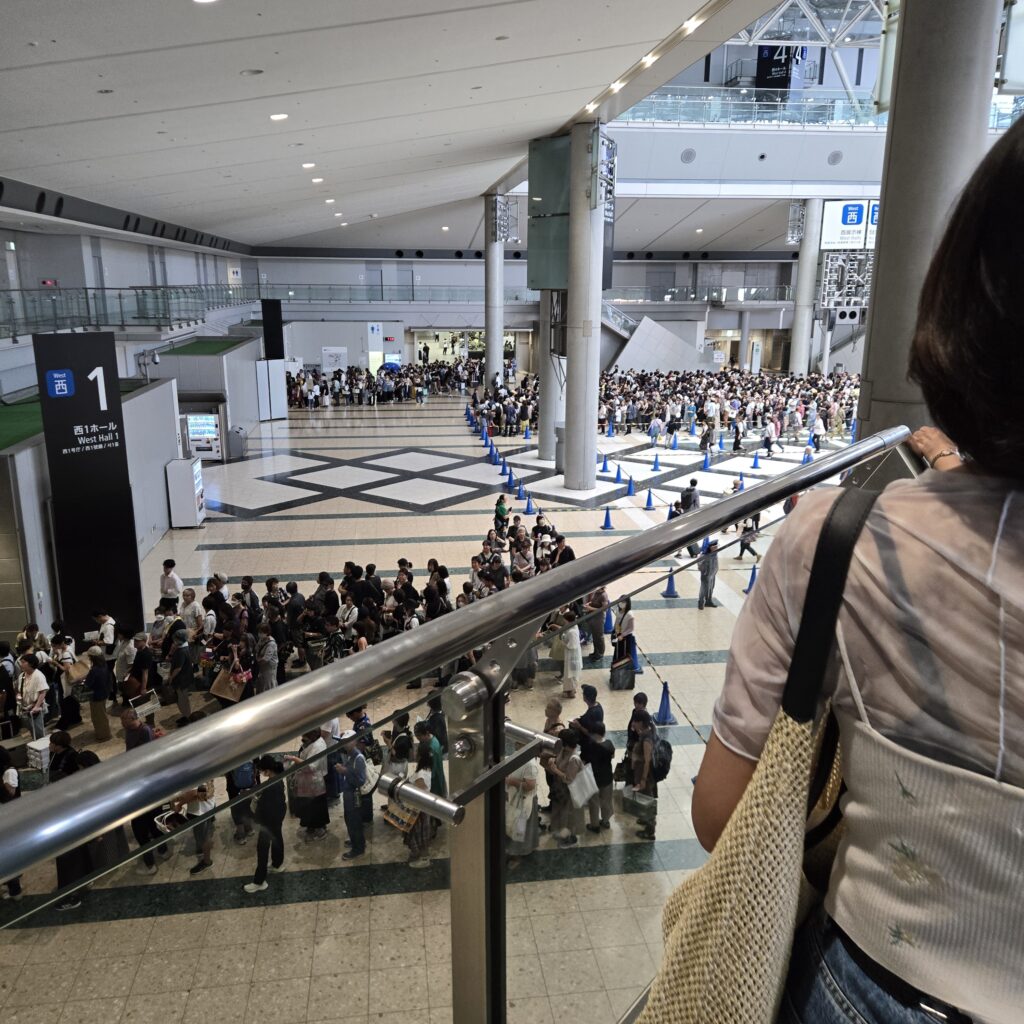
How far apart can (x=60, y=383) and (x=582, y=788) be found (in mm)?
9537

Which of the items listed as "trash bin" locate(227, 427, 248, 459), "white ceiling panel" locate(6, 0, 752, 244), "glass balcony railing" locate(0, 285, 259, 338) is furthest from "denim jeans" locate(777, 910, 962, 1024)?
"trash bin" locate(227, 427, 248, 459)

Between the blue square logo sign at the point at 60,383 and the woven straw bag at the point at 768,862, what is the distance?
9.87 metres

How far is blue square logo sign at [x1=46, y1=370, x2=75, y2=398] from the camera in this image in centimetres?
912

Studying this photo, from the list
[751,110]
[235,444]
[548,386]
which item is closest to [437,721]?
[548,386]

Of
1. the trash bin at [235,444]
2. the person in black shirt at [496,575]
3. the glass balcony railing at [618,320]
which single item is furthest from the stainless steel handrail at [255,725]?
the glass balcony railing at [618,320]

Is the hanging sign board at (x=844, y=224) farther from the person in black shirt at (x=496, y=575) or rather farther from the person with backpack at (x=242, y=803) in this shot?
the person with backpack at (x=242, y=803)

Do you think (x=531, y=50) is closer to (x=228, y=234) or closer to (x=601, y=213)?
(x=601, y=213)

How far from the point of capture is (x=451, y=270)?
4322 centimetres

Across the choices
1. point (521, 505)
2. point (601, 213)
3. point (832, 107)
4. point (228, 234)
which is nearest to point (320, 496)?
point (521, 505)

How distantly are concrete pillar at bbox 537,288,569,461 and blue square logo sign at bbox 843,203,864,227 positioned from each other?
624 inches

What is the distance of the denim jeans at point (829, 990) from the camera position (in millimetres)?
815

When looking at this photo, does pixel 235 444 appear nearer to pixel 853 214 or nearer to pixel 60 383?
pixel 60 383

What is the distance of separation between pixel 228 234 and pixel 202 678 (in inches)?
1100

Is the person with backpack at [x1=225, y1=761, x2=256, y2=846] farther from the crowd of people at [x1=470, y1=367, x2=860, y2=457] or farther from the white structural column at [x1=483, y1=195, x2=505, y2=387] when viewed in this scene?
the white structural column at [x1=483, y1=195, x2=505, y2=387]
